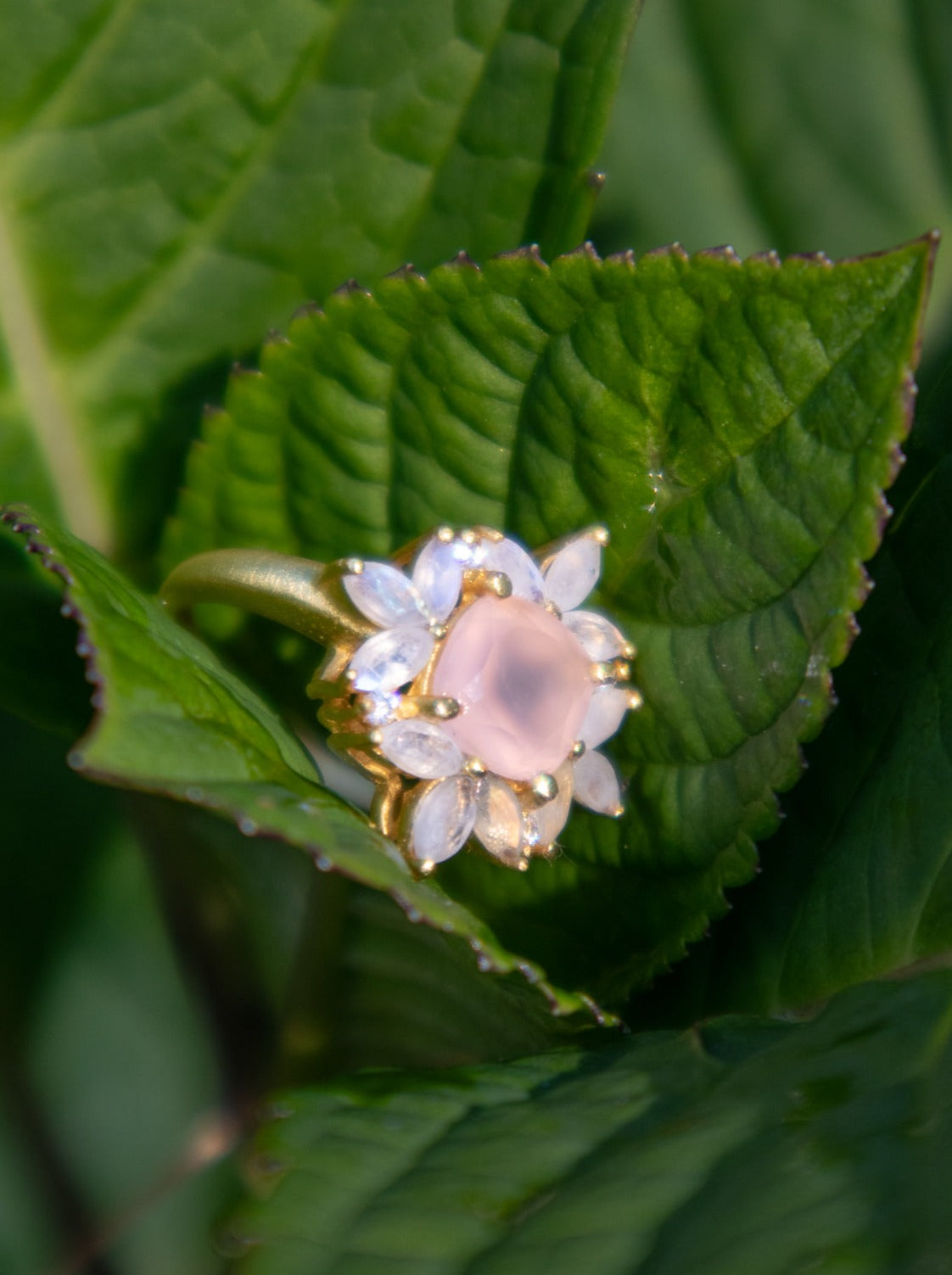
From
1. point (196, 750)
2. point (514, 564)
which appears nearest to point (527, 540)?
point (514, 564)

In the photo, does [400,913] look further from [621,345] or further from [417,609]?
[621,345]

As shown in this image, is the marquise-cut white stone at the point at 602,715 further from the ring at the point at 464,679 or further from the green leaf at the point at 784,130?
the green leaf at the point at 784,130

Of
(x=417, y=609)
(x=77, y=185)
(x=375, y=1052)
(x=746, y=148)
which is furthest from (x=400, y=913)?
(x=746, y=148)

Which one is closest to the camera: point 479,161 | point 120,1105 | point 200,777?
point 200,777

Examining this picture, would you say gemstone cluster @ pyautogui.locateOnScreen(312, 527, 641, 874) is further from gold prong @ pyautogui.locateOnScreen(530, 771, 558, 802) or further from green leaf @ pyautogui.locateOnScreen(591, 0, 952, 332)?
green leaf @ pyautogui.locateOnScreen(591, 0, 952, 332)

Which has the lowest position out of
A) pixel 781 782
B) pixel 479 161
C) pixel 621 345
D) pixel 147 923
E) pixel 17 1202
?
pixel 17 1202

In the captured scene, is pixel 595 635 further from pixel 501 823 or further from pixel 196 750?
pixel 196 750
